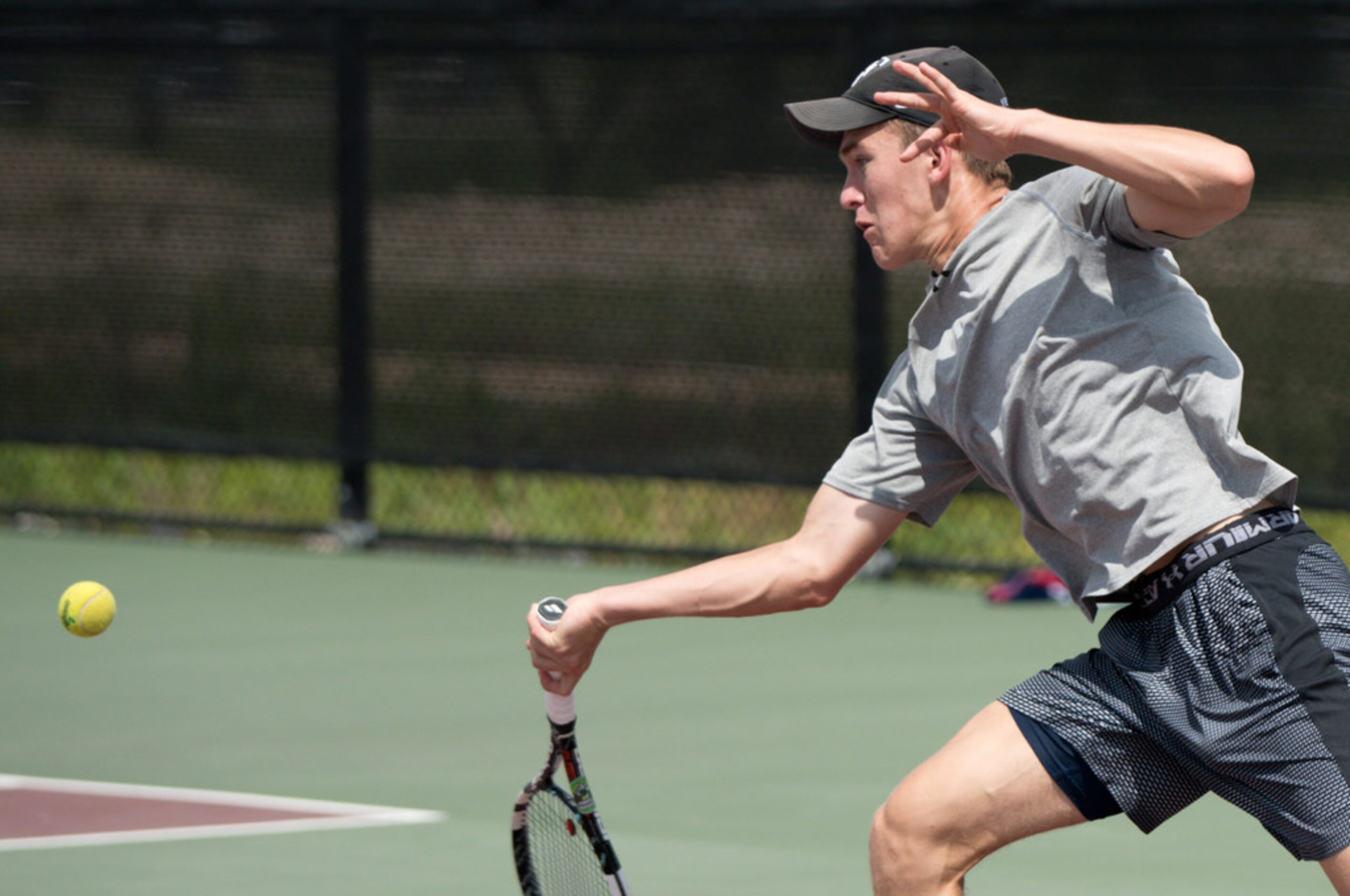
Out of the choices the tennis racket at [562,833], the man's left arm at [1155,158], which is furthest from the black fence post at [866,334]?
the man's left arm at [1155,158]

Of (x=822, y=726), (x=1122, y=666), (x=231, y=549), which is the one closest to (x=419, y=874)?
(x=822, y=726)

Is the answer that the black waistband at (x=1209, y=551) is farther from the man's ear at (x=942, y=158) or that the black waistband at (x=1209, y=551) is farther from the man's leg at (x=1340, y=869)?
the man's ear at (x=942, y=158)

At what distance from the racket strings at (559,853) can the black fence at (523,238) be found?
5.29 meters

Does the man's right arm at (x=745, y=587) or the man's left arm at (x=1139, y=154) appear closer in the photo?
the man's left arm at (x=1139, y=154)

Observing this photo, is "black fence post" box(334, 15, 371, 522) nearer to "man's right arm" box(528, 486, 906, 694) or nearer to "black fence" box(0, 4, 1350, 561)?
"black fence" box(0, 4, 1350, 561)

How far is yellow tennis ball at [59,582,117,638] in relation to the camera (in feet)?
20.2

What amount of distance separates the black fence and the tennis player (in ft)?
17.9

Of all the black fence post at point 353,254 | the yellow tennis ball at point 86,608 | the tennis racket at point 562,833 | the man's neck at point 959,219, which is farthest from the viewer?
the black fence post at point 353,254

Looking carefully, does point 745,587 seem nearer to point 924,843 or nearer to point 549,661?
point 549,661

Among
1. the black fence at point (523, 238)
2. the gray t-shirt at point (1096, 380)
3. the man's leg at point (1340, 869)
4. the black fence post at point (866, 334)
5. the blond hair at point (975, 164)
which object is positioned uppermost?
the black fence at point (523, 238)

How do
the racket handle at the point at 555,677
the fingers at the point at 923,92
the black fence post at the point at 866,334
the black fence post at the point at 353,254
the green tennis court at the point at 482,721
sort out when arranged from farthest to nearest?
the black fence post at the point at 353,254 → the black fence post at the point at 866,334 → the green tennis court at the point at 482,721 → the racket handle at the point at 555,677 → the fingers at the point at 923,92

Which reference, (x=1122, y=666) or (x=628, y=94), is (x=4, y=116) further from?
(x=1122, y=666)

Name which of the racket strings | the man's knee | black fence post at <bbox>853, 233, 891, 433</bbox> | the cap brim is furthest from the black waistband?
black fence post at <bbox>853, 233, 891, 433</bbox>

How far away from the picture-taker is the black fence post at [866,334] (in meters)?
9.58
